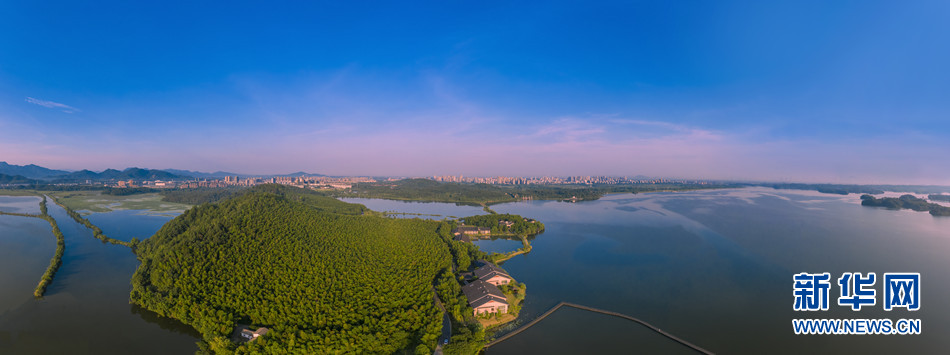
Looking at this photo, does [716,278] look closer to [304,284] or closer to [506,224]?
[506,224]

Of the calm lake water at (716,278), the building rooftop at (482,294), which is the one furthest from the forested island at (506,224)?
the building rooftop at (482,294)

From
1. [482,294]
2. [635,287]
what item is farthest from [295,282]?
[635,287]

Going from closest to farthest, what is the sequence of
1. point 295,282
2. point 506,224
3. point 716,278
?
point 295,282
point 716,278
point 506,224

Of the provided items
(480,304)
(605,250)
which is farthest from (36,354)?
(605,250)

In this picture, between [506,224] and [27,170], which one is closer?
[506,224]

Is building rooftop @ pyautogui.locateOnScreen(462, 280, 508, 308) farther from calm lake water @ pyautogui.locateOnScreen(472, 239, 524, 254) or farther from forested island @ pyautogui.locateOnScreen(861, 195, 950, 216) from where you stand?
forested island @ pyautogui.locateOnScreen(861, 195, 950, 216)

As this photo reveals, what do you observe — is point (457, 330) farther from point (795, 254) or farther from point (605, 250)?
point (795, 254)

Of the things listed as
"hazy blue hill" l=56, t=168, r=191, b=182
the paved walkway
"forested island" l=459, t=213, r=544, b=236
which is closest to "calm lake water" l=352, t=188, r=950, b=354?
the paved walkway
